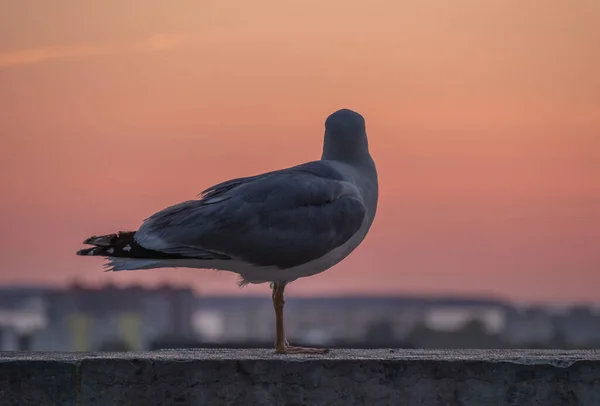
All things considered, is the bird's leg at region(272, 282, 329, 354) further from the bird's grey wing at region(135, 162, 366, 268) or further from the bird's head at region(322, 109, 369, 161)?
the bird's head at region(322, 109, 369, 161)

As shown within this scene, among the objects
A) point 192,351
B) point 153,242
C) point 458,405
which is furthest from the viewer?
point 153,242

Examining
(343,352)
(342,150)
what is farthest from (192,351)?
(342,150)

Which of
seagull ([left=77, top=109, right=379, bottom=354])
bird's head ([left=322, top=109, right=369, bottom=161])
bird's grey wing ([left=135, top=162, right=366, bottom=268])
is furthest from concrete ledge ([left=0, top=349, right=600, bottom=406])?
bird's head ([left=322, top=109, right=369, bottom=161])

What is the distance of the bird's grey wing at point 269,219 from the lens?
12.5 meters

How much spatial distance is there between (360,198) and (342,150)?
0.53 metres

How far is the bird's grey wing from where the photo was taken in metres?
12.5

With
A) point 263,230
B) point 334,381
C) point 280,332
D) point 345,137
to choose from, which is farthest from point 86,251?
point 334,381

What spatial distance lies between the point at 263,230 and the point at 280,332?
856 mm

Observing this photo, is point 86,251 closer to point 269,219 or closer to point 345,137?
point 269,219

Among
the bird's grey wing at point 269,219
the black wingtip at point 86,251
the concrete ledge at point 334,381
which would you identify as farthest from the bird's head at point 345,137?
the concrete ledge at point 334,381

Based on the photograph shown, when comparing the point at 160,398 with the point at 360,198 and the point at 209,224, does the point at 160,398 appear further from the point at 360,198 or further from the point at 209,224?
the point at 360,198

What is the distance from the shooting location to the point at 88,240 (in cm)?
1248

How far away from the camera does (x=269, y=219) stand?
500 inches

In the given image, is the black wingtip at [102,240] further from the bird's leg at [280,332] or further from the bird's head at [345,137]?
the bird's head at [345,137]
